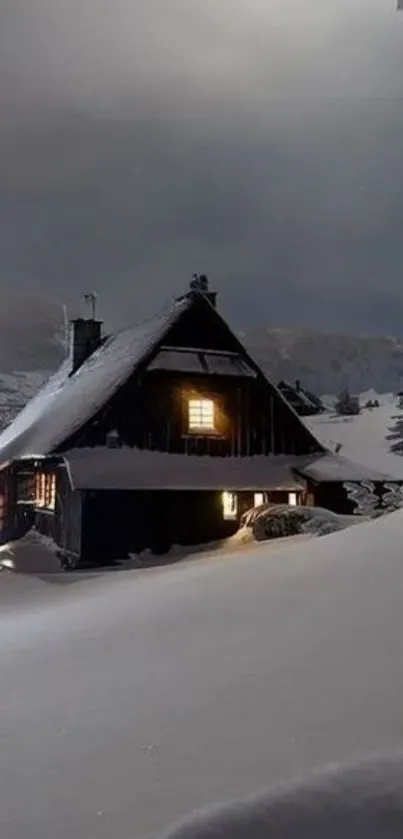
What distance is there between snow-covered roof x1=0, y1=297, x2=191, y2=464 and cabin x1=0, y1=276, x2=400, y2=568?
3.5 inches

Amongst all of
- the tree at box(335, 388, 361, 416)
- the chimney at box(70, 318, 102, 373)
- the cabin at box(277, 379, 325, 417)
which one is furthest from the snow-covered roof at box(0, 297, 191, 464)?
the tree at box(335, 388, 361, 416)

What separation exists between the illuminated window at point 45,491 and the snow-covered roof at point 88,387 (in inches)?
48.1

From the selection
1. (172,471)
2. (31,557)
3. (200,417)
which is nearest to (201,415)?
(200,417)

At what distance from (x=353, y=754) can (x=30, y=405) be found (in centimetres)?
3028

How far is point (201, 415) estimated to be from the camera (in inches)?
884

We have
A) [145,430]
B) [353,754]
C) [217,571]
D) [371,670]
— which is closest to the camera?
[353,754]

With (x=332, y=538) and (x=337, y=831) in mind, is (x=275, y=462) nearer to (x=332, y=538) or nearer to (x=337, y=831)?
(x=332, y=538)

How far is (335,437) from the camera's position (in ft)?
122

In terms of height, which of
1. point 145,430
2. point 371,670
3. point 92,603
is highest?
point 145,430

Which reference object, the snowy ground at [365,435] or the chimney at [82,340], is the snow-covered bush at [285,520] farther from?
the snowy ground at [365,435]

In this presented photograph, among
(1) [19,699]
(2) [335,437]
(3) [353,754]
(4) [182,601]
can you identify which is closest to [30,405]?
(2) [335,437]

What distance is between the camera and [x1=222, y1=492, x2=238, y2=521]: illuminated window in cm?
2173

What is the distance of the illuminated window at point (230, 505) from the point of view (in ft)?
71.3

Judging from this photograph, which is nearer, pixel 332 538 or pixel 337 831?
pixel 337 831
